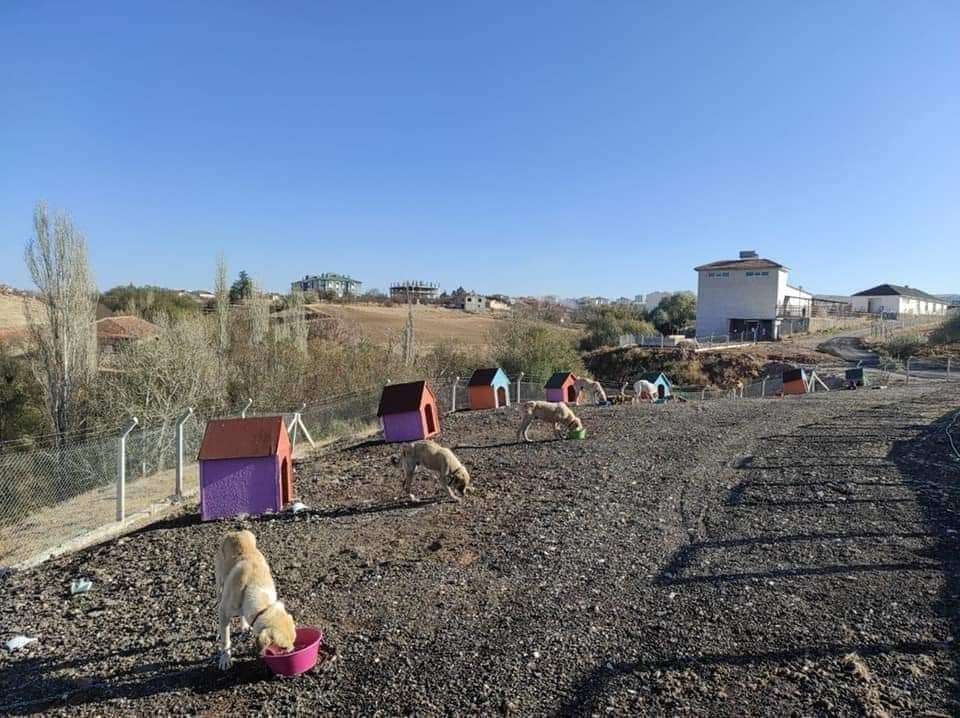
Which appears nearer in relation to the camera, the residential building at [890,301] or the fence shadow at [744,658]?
the fence shadow at [744,658]

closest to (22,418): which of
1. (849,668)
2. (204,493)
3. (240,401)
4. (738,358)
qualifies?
(240,401)

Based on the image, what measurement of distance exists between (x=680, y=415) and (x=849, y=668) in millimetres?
14103

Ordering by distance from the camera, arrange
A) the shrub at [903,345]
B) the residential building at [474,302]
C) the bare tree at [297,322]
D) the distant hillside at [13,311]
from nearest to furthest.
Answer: the distant hillside at [13,311] → the bare tree at [297,322] → the shrub at [903,345] → the residential building at [474,302]

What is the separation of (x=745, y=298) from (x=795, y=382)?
39598 mm

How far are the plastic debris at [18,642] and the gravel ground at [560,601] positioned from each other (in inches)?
2.7

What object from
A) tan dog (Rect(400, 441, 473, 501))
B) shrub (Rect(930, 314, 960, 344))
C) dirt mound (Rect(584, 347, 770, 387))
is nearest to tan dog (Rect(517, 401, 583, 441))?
tan dog (Rect(400, 441, 473, 501))

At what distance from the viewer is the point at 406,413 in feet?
51.9

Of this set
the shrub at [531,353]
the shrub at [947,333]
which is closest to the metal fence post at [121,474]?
the shrub at [531,353]

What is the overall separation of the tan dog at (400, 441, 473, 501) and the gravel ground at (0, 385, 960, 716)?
0.44 meters

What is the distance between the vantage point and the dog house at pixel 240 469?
969cm

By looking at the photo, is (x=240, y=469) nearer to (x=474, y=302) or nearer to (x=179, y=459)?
(x=179, y=459)

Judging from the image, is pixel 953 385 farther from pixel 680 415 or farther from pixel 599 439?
pixel 599 439

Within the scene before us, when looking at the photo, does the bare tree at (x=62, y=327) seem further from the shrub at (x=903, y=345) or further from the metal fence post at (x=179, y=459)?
the shrub at (x=903, y=345)

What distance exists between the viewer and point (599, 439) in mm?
15141
